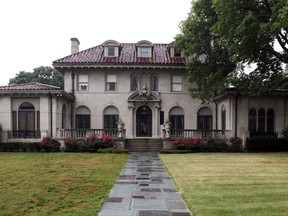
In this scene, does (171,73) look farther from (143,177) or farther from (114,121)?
(143,177)

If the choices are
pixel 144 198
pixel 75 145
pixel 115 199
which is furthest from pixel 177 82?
pixel 115 199

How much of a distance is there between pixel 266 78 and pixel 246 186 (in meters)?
12.7

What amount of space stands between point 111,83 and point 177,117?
6457mm

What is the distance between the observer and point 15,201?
24.2 ft

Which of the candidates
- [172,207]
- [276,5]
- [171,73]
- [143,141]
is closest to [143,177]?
[172,207]

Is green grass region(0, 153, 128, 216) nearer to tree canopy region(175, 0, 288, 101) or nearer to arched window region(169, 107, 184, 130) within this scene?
tree canopy region(175, 0, 288, 101)

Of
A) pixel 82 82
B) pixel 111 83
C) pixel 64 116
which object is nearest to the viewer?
pixel 64 116

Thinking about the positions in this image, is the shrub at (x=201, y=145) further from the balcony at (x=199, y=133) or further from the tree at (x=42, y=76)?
the tree at (x=42, y=76)

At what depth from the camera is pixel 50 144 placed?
2261cm

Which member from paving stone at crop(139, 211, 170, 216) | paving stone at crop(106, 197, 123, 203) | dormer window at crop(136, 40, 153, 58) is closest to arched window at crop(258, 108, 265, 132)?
dormer window at crop(136, 40, 153, 58)

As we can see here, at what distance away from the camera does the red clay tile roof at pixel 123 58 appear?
27500mm

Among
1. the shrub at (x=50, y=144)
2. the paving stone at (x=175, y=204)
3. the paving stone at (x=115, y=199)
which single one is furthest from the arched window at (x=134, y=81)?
the paving stone at (x=175, y=204)

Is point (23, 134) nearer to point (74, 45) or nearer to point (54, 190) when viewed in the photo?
point (74, 45)

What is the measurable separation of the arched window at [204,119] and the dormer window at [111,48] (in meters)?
8.98
